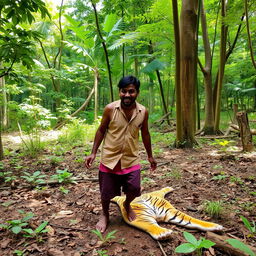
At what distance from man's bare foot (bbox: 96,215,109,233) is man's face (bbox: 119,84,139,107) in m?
1.38

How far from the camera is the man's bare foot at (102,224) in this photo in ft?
7.84

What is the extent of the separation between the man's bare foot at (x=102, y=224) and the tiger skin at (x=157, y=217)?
0.24 metres

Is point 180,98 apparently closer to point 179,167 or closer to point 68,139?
point 179,167

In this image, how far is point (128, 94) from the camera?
2.28 m

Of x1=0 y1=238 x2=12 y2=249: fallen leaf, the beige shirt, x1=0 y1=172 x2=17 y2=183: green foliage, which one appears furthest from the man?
x1=0 y1=172 x2=17 y2=183: green foliage

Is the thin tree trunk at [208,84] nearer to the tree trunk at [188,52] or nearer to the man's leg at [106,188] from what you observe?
the tree trunk at [188,52]

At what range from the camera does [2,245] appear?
2.06 m

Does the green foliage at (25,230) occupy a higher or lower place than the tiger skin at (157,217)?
higher

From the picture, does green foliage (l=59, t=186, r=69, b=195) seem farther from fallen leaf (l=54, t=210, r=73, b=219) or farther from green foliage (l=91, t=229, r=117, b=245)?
green foliage (l=91, t=229, r=117, b=245)

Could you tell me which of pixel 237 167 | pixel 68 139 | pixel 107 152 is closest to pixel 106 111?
pixel 107 152

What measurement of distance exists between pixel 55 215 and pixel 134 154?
4.41 feet

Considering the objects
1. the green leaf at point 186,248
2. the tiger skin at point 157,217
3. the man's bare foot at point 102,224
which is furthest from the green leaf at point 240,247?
the man's bare foot at point 102,224

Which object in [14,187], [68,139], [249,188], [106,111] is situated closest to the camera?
[106,111]

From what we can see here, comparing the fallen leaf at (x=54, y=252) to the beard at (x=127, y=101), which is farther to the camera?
the beard at (x=127, y=101)
